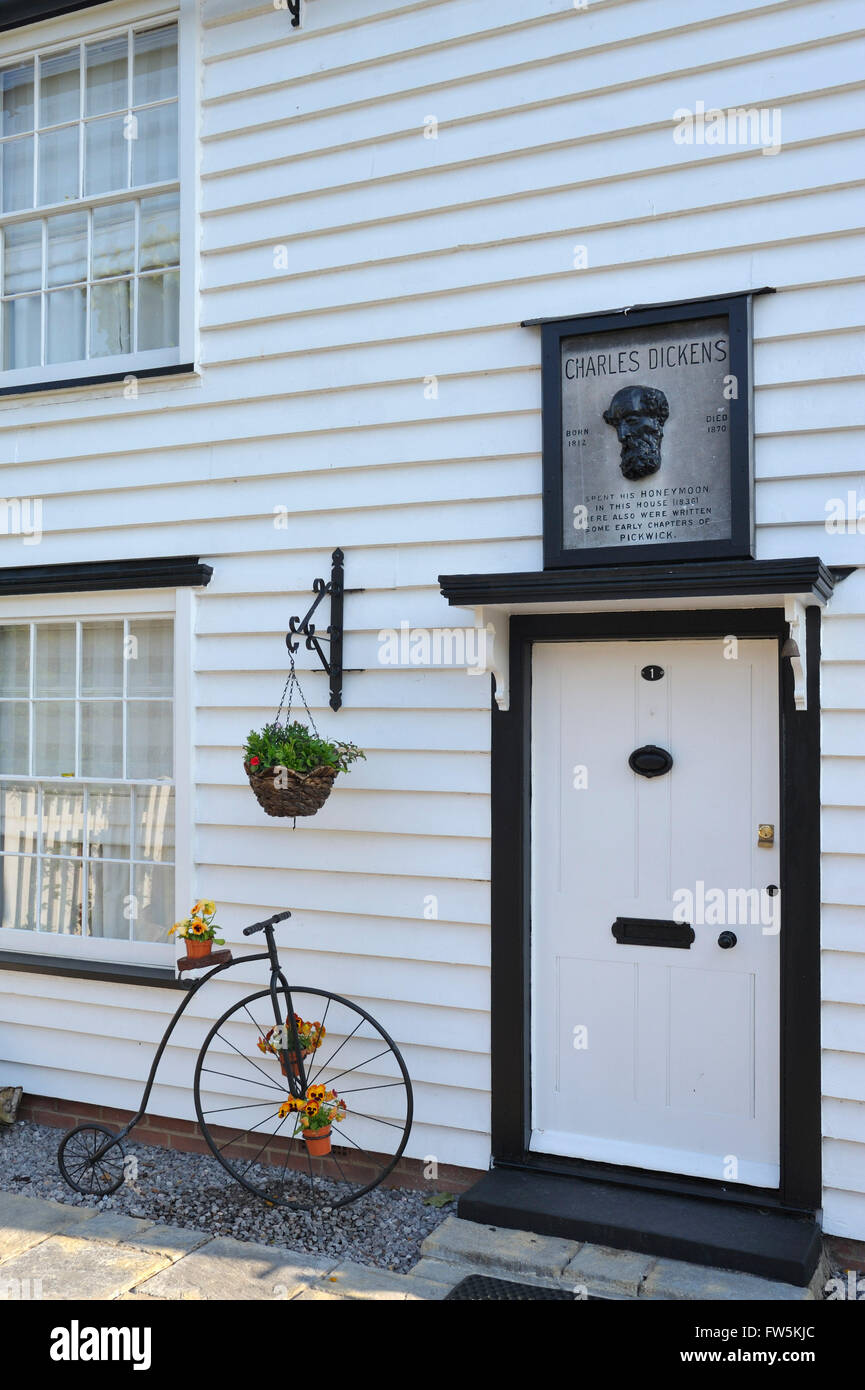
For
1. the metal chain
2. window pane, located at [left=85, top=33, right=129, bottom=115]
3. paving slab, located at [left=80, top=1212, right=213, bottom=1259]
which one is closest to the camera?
paving slab, located at [left=80, top=1212, right=213, bottom=1259]

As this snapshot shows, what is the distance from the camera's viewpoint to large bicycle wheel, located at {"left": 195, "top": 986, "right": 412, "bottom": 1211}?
4742mm

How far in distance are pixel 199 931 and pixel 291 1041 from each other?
0.62 metres

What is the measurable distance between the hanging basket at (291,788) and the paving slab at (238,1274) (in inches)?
64.2

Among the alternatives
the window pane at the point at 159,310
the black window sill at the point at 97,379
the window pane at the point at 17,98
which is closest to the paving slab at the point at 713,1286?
the black window sill at the point at 97,379

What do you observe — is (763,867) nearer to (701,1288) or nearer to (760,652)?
(760,652)

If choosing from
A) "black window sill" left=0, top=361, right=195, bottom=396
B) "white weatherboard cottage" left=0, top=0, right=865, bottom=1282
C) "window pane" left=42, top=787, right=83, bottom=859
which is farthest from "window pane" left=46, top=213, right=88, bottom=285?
"window pane" left=42, top=787, right=83, bottom=859

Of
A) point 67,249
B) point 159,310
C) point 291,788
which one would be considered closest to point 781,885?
point 291,788

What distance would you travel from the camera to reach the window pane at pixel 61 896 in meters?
5.75

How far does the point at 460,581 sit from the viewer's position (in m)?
4.29

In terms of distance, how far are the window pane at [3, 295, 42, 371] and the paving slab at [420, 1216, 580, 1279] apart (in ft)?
15.2

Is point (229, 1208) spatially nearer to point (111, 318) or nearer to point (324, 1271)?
point (324, 1271)

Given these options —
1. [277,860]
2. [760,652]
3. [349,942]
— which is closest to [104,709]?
[277,860]

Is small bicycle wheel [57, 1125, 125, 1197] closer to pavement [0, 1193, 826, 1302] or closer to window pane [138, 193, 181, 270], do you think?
pavement [0, 1193, 826, 1302]

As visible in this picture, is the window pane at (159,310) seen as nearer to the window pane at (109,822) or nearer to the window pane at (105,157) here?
the window pane at (105,157)
